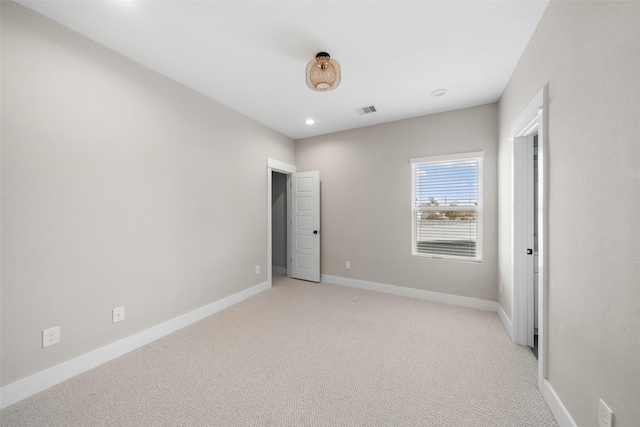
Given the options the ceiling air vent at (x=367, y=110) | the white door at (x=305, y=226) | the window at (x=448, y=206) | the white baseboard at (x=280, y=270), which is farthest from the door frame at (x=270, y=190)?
the window at (x=448, y=206)

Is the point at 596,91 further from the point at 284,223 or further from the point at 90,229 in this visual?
the point at 284,223

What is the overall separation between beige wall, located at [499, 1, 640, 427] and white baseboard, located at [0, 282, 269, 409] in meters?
3.26

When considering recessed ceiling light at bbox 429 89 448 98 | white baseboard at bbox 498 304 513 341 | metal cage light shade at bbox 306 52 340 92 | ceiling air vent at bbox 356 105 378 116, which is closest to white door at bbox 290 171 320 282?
ceiling air vent at bbox 356 105 378 116

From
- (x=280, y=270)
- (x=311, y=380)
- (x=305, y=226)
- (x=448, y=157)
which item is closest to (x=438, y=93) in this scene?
(x=448, y=157)

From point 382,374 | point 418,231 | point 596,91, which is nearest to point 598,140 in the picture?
point 596,91

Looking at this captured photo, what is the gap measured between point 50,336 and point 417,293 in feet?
12.9

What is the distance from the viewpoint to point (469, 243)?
11.1 feet

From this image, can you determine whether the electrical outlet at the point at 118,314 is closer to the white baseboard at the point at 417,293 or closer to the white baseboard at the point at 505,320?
the white baseboard at the point at 417,293

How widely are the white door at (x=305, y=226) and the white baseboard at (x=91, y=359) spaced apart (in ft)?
5.81

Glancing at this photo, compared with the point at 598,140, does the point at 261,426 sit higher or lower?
lower

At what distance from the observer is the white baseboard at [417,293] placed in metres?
3.24

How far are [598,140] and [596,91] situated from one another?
0.79 ft

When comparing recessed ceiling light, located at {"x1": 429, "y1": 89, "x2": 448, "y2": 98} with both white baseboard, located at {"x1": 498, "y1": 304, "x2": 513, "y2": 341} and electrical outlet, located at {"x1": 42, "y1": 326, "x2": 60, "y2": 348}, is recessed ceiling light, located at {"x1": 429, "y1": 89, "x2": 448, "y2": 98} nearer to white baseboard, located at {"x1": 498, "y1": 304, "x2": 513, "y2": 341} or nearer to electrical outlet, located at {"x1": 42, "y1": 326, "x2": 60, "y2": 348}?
white baseboard, located at {"x1": 498, "y1": 304, "x2": 513, "y2": 341}

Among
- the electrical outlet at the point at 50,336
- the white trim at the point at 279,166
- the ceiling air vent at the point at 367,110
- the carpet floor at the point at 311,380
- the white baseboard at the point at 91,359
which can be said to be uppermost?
the ceiling air vent at the point at 367,110
